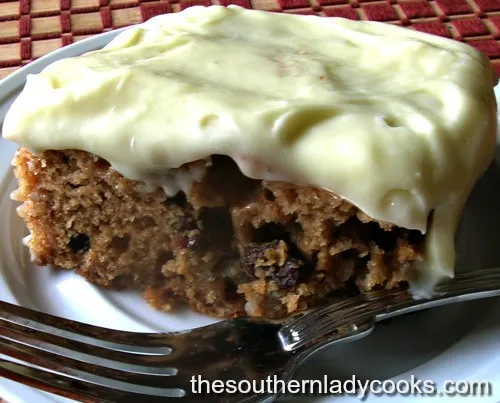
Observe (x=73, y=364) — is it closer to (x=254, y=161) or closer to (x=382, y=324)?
(x=254, y=161)

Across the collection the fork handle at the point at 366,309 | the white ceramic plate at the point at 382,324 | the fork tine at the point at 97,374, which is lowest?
the white ceramic plate at the point at 382,324

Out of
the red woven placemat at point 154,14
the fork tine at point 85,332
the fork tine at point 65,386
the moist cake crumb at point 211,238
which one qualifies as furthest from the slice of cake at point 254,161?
the red woven placemat at point 154,14

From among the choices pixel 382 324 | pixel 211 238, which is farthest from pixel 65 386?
pixel 382 324

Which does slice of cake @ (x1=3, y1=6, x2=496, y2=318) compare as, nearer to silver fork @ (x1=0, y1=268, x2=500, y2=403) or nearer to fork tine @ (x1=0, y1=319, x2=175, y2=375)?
silver fork @ (x1=0, y1=268, x2=500, y2=403)

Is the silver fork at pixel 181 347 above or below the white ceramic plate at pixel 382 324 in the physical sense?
above

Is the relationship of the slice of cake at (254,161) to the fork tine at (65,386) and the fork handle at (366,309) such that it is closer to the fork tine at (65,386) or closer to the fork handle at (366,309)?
the fork handle at (366,309)

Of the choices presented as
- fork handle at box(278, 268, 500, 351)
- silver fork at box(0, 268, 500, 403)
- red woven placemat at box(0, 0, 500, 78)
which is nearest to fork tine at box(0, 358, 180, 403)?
silver fork at box(0, 268, 500, 403)

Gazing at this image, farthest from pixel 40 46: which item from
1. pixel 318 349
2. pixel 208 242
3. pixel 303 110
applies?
pixel 318 349
